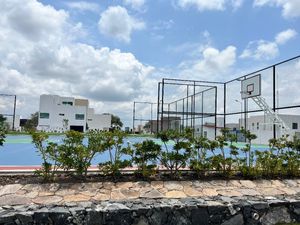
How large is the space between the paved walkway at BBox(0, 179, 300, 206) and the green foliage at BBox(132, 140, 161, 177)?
1.11 feet

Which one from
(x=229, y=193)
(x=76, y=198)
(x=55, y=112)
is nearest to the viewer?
(x=76, y=198)

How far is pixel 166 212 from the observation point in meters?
3.59

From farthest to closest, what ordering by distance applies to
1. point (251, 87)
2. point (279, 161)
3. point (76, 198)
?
point (251, 87) → point (279, 161) → point (76, 198)

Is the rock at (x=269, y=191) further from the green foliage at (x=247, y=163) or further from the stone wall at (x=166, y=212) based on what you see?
the green foliage at (x=247, y=163)

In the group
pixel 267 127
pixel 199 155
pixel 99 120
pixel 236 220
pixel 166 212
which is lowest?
pixel 236 220

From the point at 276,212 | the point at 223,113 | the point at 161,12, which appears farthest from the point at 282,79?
the point at 276,212

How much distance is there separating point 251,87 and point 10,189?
1498 centimetres

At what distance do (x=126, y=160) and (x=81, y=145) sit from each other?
0.78 meters

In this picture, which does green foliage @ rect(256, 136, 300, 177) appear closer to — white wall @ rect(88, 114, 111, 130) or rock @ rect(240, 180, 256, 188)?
rock @ rect(240, 180, 256, 188)

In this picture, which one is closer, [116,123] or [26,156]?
[116,123]

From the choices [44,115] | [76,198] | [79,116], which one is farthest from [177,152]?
[44,115]

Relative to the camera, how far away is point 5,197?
3.72 m

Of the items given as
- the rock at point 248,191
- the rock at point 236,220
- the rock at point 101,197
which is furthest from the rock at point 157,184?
the rock at point 248,191

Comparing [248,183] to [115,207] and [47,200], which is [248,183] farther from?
[47,200]
